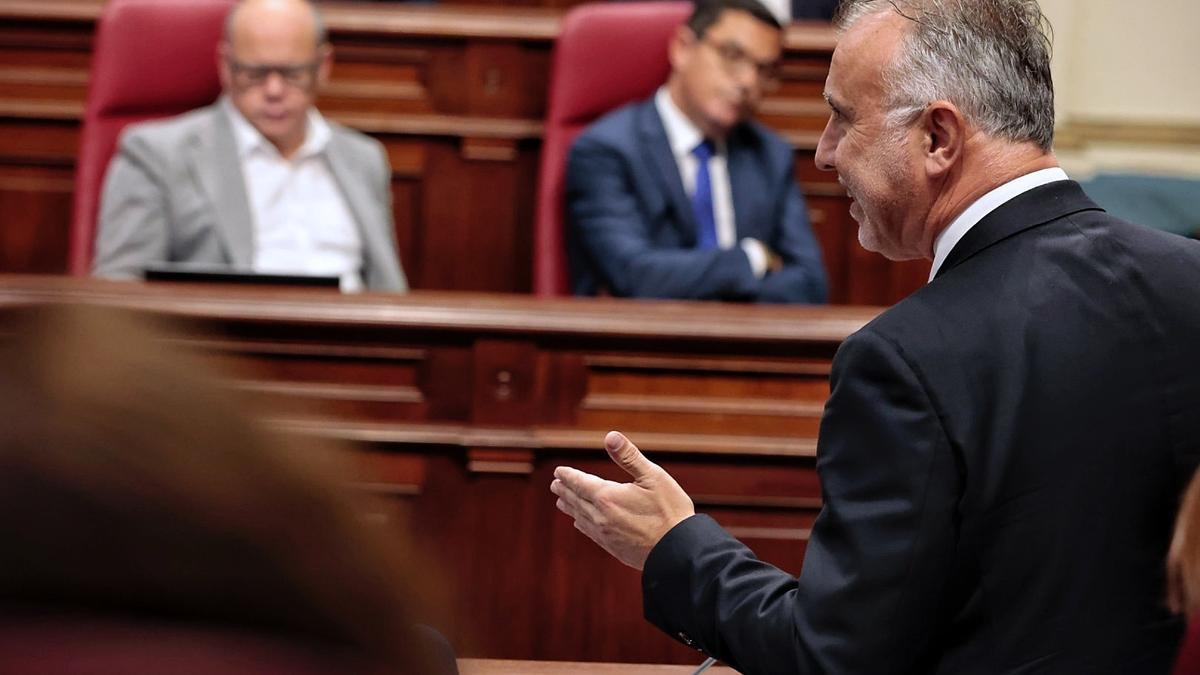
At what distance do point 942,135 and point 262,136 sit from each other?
2.33 meters

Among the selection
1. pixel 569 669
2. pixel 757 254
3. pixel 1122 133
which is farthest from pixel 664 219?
pixel 569 669

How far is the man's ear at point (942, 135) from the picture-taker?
3.59 feet

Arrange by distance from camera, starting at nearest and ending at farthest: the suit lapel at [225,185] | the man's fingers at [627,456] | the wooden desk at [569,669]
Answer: the man's fingers at [627,456]
the wooden desk at [569,669]
the suit lapel at [225,185]

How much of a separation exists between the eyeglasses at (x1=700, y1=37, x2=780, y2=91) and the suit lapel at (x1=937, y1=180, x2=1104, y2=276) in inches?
82.4

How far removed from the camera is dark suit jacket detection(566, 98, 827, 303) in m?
2.95

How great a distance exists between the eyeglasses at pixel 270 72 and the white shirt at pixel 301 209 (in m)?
0.07

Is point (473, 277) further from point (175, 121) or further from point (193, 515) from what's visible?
point (193, 515)

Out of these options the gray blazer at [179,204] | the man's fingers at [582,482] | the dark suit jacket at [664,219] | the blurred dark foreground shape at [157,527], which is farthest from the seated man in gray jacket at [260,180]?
the blurred dark foreground shape at [157,527]

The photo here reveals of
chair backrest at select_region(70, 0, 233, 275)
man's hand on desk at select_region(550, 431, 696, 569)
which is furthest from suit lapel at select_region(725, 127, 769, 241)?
man's hand on desk at select_region(550, 431, 696, 569)

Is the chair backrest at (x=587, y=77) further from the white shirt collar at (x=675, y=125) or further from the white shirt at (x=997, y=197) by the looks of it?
the white shirt at (x=997, y=197)

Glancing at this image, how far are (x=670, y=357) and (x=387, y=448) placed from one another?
1.39ft

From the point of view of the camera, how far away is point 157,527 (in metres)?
0.46

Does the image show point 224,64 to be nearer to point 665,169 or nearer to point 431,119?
point 431,119

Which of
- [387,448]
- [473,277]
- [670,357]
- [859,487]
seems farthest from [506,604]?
[473,277]
